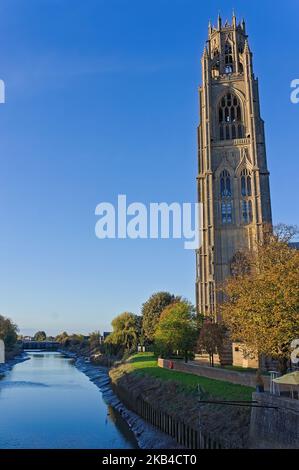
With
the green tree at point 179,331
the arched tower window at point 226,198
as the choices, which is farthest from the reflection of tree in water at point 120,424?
the arched tower window at point 226,198

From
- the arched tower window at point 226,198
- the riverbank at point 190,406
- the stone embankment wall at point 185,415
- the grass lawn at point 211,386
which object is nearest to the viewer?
the stone embankment wall at point 185,415

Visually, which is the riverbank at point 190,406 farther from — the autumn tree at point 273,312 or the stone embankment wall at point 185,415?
the autumn tree at point 273,312

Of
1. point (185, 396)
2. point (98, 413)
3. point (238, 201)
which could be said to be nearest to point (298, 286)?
point (185, 396)

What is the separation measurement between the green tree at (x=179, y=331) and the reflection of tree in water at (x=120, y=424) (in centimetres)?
1198

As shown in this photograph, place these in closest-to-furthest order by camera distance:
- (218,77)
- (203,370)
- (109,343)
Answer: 1. (203,370)
2. (218,77)
3. (109,343)

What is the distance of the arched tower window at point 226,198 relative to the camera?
281 ft

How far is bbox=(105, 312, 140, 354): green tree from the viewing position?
4341 inches

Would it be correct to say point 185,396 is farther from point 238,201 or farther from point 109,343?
point 109,343

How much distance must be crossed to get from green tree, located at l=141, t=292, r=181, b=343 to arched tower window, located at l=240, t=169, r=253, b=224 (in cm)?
2916

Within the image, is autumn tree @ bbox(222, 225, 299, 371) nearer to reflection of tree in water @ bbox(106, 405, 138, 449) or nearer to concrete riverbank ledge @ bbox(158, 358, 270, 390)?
concrete riverbank ledge @ bbox(158, 358, 270, 390)

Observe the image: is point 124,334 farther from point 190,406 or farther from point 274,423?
point 274,423

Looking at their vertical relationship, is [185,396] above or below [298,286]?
below

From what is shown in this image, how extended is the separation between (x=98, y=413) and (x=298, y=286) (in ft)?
101

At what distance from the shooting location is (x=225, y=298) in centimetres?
7838
